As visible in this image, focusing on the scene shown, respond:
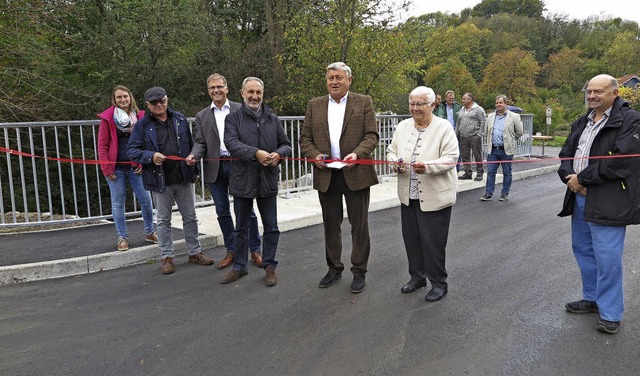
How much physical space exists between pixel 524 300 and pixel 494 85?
53624 millimetres

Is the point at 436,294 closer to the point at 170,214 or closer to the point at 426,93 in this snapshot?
the point at 426,93

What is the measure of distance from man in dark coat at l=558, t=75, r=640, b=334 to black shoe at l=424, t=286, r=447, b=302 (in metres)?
1.26

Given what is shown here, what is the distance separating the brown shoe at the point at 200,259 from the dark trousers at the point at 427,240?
2416 mm

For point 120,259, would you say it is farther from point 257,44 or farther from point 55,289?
point 257,44

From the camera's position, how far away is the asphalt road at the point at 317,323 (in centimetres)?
332

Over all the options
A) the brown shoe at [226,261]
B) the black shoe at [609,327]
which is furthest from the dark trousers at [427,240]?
the brown shoe at [226,261]

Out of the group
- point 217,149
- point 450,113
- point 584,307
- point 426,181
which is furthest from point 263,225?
point 450,113

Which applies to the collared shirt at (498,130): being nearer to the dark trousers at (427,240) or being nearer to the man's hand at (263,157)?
the dark trousers at (427,240)

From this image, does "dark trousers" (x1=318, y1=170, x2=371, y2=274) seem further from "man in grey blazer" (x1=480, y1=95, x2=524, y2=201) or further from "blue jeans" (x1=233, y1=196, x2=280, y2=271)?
"man in grey blazer" (x1=480, y1=95, x2=524, y2=201)

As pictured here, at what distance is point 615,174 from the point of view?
3.54 metres

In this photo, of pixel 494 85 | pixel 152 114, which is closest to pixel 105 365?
pixel 152 114

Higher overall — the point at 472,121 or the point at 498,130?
the point at 472,121

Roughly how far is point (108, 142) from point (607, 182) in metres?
5.22

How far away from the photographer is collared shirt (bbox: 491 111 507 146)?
31.7 ft
